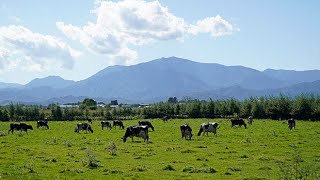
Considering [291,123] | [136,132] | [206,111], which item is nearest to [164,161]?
[136,132]

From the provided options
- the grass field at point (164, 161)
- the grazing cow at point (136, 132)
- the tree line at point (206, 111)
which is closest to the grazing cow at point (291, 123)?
the grass field at point (164, 161)

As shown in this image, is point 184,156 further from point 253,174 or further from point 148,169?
point 253,174

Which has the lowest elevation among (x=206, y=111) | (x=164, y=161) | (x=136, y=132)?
(x=164, y=161)

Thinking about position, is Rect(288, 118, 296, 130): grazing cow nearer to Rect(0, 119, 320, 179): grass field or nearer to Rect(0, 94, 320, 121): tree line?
Rect(0, 119, 320, 179): grass field

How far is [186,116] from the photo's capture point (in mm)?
123062

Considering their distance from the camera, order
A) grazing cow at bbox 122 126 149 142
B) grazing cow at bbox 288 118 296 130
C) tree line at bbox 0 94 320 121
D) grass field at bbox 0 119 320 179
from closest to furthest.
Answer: grass field at bbox 0 119 320 179
grazing cow at bbox 122 126 149 142
grazing cow at bbox 288 118 296 130
tree line at bbox 0 94 320 121

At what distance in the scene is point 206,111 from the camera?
11994 centimetres

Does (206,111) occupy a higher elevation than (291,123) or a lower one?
higher

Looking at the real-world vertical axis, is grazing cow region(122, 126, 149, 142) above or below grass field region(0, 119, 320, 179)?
above

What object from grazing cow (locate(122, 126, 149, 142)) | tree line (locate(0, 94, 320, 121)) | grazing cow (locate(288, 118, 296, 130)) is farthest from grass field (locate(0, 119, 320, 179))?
tree line (locate(0, 94, 320, 121))

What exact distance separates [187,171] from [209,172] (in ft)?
4.02

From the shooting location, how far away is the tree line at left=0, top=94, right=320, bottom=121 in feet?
317

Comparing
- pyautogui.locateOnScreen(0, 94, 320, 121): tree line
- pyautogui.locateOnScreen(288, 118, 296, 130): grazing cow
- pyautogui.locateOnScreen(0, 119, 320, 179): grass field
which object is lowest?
pyautogui.locateOnScreen(0, 119, 320, 179): grass field

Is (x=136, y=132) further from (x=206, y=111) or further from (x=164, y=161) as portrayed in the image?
(x=206, y=111)
